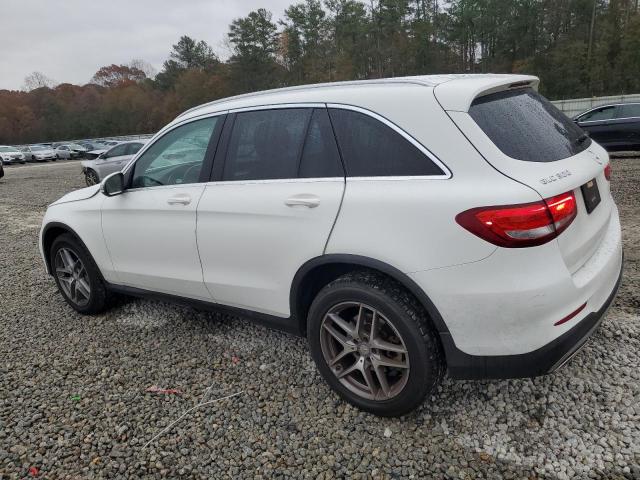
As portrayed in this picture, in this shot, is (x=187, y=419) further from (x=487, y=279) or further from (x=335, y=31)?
(x=335, y=31)

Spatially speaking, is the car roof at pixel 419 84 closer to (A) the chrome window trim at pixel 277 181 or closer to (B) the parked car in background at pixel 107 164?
(A) the chrome window trim at pixel 277 181

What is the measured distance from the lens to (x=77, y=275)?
417 cm

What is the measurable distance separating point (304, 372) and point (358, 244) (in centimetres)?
117

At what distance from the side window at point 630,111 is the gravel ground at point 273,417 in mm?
9155

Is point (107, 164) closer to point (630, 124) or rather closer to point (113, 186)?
point (113, 186)

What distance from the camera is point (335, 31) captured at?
5644 cm

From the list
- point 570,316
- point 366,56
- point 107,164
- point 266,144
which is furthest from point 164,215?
point 366,56

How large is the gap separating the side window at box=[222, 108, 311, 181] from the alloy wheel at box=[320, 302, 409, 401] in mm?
853

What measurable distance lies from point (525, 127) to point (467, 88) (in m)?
0.35

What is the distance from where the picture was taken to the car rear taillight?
1.94 metres

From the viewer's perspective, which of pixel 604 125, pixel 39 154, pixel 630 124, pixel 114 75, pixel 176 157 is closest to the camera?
pixel 176 157

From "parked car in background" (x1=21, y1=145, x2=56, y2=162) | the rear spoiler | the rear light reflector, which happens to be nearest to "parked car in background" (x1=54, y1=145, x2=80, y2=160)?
"parked car in background" (x1=21, y1=145, x2=56, y2=162)

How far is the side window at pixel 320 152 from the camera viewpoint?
248 centimetres

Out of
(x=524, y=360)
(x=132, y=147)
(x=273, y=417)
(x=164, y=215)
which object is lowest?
(x=273, y=417)
